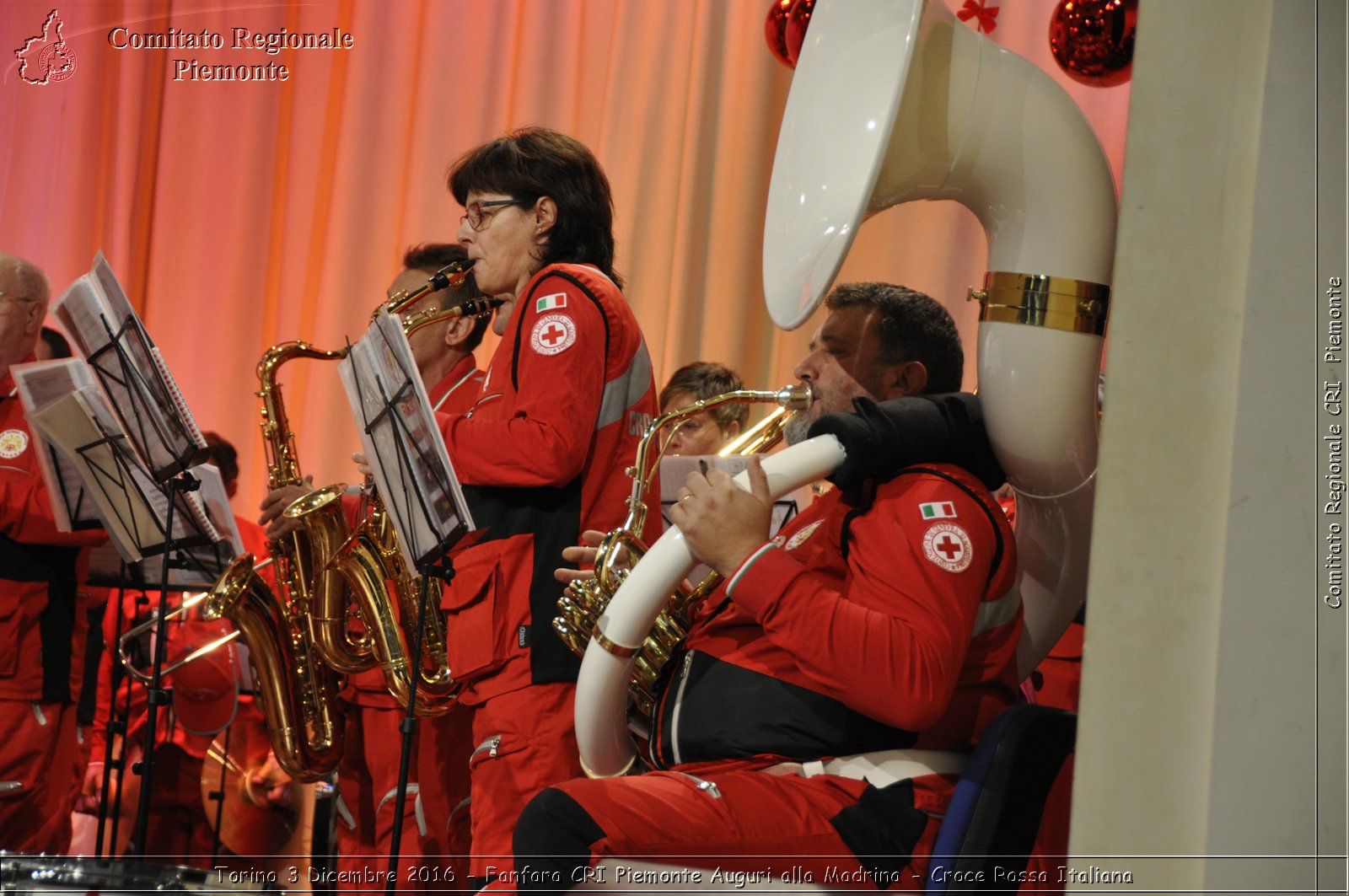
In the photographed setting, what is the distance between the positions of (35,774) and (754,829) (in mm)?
2652

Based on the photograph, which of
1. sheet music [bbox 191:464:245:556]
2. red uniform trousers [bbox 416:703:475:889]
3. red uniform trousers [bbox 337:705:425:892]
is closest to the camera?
red uniform trousers [bbox 416:703:475:889]

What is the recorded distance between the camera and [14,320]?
3855 millimetres

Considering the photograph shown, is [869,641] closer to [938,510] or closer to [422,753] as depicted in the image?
[938,510]

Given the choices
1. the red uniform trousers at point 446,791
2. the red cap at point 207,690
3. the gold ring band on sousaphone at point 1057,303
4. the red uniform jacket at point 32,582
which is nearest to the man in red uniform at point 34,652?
the red uniform jacket at point 32,582

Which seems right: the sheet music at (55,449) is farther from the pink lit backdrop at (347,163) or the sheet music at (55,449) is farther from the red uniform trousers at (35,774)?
the pink lit backdrop at (347,163)

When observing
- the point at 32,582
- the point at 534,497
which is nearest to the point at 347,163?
the point at 32,582

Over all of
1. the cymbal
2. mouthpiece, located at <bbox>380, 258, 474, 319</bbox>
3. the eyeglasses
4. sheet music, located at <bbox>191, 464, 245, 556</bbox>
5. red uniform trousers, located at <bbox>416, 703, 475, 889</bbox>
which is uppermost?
the eyeglasses

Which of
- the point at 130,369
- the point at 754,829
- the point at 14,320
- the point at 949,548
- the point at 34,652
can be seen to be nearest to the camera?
the point at 754,829

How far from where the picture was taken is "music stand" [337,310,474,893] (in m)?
2.28

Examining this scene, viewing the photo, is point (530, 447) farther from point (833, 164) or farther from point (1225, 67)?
point (1225, 67)

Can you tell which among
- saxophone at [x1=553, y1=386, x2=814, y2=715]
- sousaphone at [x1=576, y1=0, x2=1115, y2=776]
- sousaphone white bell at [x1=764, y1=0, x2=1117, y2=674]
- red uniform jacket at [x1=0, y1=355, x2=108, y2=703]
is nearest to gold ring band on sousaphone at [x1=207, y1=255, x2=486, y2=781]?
red uniform jacket at [x1=0, y1=355, x2=108, y2=703]

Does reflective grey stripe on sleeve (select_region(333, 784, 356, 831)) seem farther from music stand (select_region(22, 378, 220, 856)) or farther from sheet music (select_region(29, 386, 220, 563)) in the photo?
sheet music (select_region(29, 386, 220, 563))

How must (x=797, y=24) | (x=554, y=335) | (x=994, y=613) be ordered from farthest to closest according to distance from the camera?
(x=797, y=24), (x=554, y=335), (x=994, y=613)

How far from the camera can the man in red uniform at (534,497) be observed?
253 centimetres
